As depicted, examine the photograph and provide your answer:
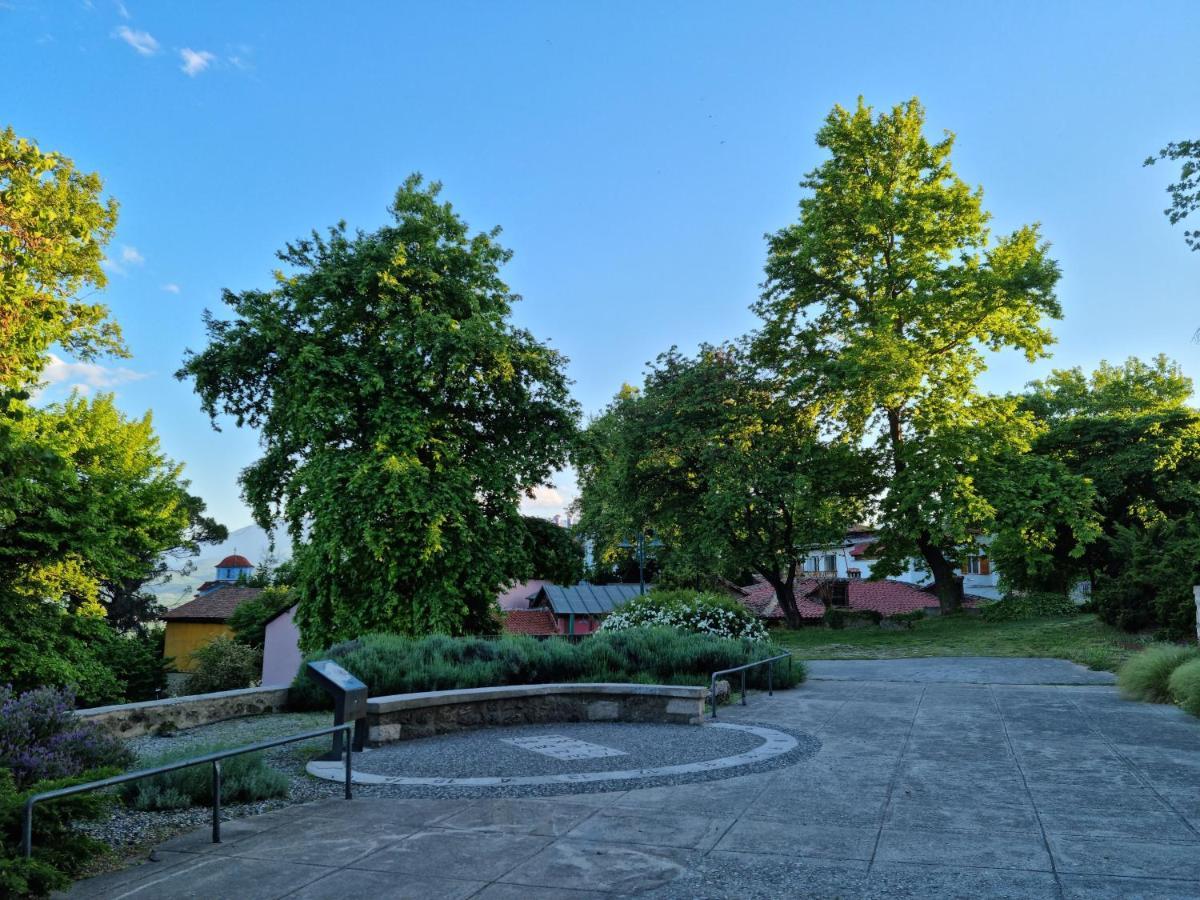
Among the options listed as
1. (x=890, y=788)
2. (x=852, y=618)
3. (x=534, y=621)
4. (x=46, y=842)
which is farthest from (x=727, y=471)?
(x=46, y=842)

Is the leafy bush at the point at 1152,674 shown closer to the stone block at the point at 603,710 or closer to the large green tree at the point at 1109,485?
the stone block at the point at 603,710

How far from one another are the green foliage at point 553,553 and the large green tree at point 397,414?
1957 mm

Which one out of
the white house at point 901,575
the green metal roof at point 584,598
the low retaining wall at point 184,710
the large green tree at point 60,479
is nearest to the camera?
the low retaining wall at point 184,710

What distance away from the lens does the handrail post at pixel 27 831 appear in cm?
394

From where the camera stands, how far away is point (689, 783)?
6684 millimetres

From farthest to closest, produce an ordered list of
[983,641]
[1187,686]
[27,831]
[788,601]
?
[788,601], [983,641], [1187,686], [27,831]

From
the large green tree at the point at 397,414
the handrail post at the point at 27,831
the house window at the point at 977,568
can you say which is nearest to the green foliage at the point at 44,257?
the large green tree at the point at 397,414

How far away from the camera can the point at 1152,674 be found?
11.6 meters

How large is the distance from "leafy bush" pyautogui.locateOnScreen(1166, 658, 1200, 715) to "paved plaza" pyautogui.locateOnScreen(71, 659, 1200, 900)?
196 cm

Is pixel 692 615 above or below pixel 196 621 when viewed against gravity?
above

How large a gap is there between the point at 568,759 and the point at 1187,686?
8049 mm

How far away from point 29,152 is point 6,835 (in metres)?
25.8

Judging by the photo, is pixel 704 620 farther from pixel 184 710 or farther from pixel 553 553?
pixel 184 710

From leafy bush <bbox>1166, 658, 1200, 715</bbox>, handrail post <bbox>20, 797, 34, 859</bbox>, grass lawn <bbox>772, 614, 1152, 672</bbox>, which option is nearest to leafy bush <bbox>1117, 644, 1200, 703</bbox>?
leafy bush <bbox>1166, 658, 1200, 715</bbox>
